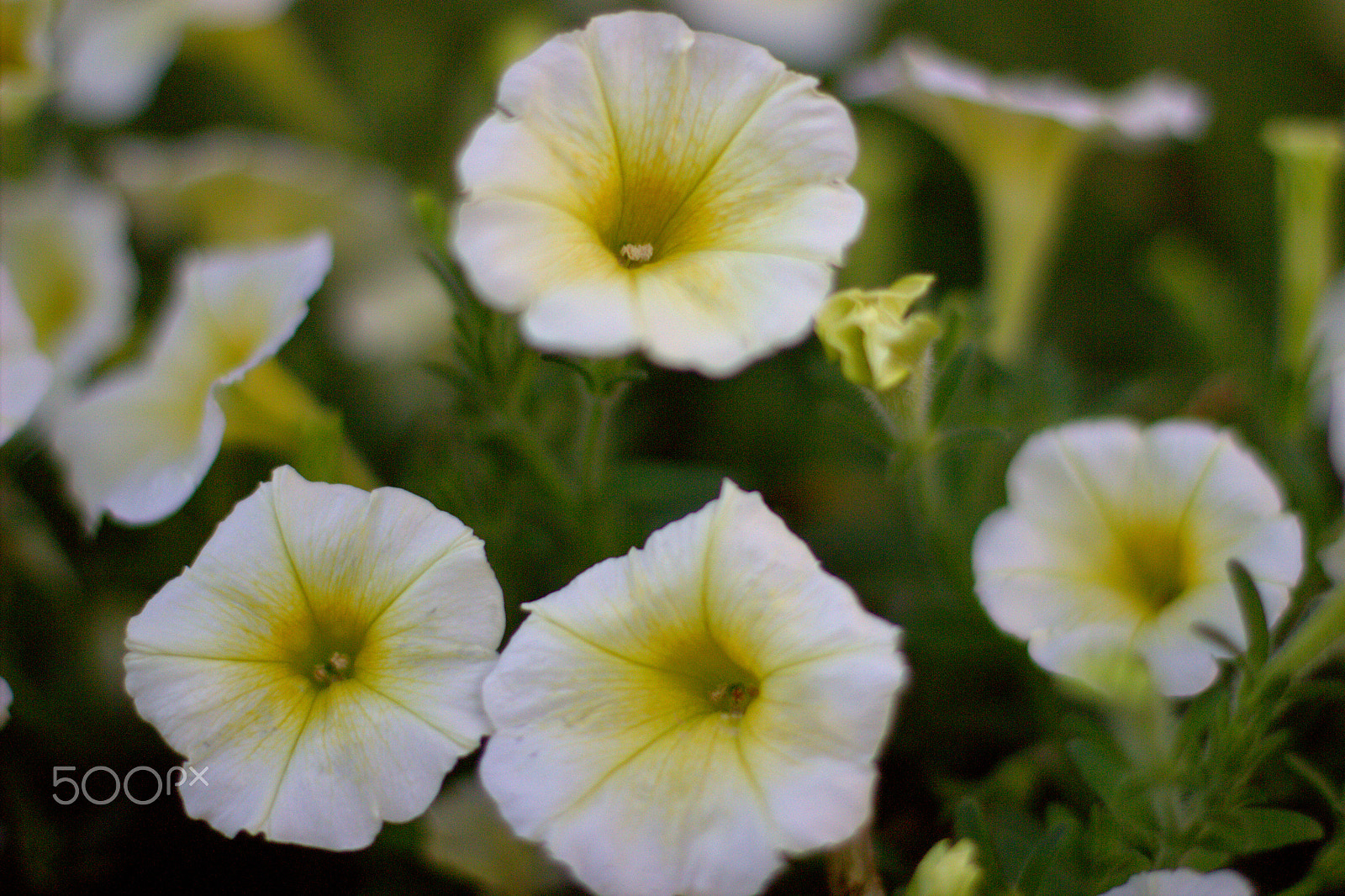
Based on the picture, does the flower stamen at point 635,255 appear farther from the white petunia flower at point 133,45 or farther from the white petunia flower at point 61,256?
the white petunia flower at point 133,45

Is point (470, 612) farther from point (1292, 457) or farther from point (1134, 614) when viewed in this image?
point (1292, 457)

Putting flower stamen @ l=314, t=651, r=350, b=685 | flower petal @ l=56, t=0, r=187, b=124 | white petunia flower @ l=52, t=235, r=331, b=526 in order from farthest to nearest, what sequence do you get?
flower petal @ l=56, t=0, r=187, b=124 < white petunia flower @ l=52, t=235, r=331, b=526 < flower stamen @ l=314, t=651, r=350, b=685

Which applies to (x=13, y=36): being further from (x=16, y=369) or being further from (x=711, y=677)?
(x=711, y=677)

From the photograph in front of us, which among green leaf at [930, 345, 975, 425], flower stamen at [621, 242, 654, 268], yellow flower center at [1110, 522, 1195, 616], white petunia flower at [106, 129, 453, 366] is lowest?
white petunia flower at [106, 129, 453, 366]

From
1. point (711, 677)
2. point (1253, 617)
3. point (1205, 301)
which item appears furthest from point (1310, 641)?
point (1205, 301)

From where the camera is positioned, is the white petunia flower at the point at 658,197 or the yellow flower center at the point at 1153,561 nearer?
the white petunia flower at the point at 658,197

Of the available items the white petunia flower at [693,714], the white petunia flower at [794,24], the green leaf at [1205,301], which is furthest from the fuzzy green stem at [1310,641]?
the white petunia flower at [794,24]

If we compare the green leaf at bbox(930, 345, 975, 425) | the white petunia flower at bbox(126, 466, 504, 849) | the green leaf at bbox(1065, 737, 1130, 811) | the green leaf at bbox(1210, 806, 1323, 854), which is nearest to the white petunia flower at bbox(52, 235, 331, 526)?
the white petunia flower at bbox(126, 466, 504, 849)

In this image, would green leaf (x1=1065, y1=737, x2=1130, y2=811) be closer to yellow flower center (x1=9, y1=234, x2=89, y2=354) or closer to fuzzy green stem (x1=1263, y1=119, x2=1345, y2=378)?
fuzzy green stem (x1=1263, y1=119, x2=1345, y2=378)
